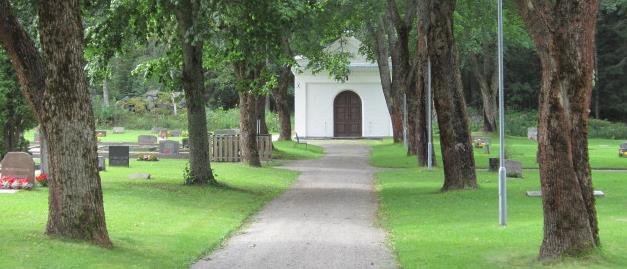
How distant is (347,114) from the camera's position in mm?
59125

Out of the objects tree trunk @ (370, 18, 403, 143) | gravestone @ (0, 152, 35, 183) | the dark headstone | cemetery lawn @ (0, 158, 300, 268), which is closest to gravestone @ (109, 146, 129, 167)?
cemetery lawn @ (0, 158, 300, 268)

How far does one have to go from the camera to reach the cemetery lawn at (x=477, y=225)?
37.1 ft

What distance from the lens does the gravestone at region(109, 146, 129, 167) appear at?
28812 millimetres

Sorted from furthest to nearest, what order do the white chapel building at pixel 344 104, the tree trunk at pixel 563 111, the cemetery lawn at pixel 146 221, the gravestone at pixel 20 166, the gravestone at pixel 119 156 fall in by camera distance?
the white chapel building at pixel 344 104 → the gravestone at pixel 119 156 → the gravestone at pixel 20 166 → the cemetery lawn at pixel 146 221 → the tree trunk at pixel 563 111

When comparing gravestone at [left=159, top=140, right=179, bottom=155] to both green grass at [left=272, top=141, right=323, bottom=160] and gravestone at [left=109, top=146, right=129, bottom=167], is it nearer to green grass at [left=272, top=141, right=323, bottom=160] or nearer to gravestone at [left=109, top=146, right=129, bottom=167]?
green grass at [left=272, top=141, right=323, bottom=160]

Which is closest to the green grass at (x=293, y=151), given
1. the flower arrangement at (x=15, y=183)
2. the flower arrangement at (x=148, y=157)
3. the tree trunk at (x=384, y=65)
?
the tree trunk at (x=384, y=65)

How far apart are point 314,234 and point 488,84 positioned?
50213 millimetres

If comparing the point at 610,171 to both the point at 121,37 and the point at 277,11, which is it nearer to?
the point at 277,11

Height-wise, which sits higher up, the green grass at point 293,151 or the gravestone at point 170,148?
the gravestone at point 170,148

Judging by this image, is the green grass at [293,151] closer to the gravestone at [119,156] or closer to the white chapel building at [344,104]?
the gravestone at [119,156]

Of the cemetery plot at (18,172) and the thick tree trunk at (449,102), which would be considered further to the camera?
the thick tree trunk at (449,102)

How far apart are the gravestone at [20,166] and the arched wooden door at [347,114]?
40101 mm

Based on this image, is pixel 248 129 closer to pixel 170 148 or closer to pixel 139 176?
pixel 170 148

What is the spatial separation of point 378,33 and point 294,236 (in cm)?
3130
